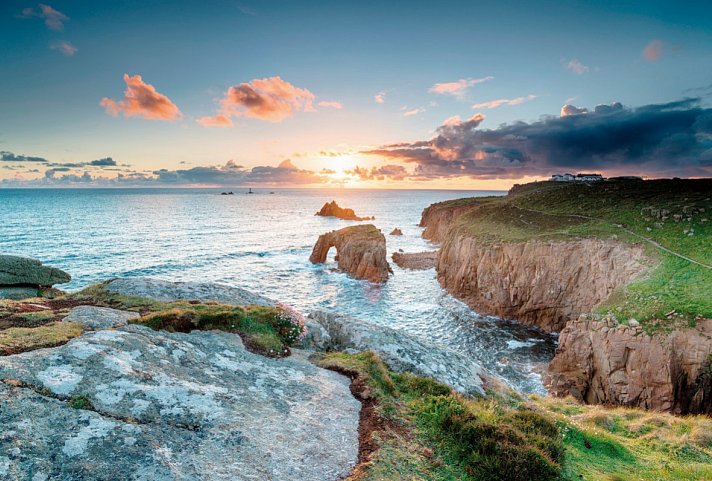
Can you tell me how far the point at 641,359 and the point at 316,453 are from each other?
24.8m

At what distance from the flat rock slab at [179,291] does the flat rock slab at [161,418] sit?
9533 millimetres

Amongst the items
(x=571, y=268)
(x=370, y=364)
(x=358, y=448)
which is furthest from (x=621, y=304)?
(x=358, y=448)

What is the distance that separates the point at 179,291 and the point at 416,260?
5210 cm

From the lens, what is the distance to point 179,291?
67.7ft

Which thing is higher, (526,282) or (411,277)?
(526,282)

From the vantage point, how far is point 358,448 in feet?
24.1

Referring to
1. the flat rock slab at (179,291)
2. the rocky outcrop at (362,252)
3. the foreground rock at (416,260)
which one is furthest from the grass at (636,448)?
the foreground rock at (416,260)

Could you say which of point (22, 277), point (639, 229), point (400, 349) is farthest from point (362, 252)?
point (400, 349)

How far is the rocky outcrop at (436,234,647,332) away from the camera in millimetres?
33156

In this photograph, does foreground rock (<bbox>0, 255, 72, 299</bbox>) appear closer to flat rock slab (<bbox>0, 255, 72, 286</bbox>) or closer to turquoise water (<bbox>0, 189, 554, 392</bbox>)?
flat rock slab (<bbox>0, 255, 72, 286</bbox>)

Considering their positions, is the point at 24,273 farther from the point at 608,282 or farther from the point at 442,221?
the point at 442,221

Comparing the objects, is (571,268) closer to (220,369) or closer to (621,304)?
(621,304)

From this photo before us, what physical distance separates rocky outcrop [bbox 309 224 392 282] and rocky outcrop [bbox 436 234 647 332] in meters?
13.7

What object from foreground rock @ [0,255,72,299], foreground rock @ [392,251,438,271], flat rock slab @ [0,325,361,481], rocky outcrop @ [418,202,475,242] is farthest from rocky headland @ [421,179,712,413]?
foreground rock @ [0,255,72,299]
